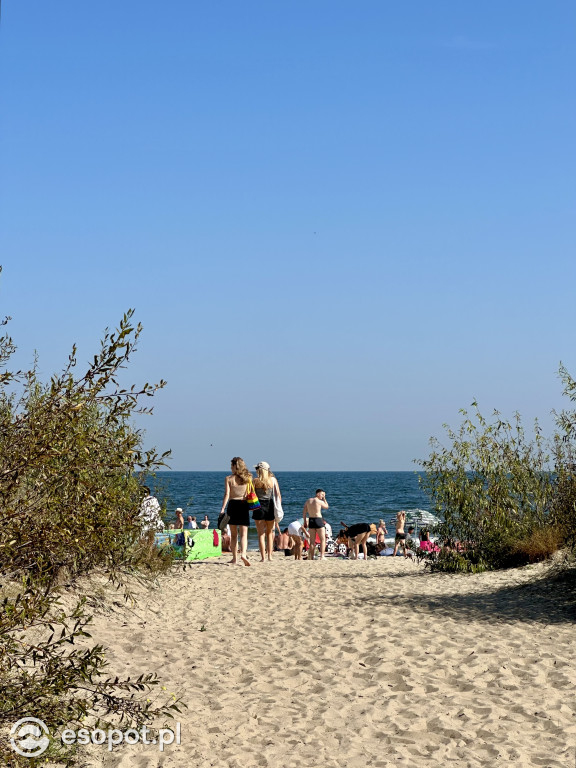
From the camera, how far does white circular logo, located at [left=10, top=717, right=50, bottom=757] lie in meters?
4.48

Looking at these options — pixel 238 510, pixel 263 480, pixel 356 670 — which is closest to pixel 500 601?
pixel 356 670

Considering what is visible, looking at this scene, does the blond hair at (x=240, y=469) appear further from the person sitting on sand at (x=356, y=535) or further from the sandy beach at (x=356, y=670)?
the person sitting on sand at (x=356, y=535)

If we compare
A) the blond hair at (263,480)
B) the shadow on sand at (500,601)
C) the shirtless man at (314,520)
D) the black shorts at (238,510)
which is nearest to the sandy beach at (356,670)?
the shadow on sand at (500,601)

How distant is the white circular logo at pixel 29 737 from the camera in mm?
4480

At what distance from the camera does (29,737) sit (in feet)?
15.0

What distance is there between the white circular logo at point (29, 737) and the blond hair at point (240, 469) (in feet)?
28.7

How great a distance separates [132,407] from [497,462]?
9977mm

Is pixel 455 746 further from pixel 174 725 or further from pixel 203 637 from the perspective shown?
pixel 203 637

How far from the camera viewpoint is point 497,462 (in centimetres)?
1318

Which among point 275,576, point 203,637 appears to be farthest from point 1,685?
point 275,576

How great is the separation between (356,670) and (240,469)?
6.67 metres

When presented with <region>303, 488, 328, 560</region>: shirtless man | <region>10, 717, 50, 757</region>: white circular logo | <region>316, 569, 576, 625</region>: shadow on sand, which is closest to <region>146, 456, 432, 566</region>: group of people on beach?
<region>303, 488, 328, 560</region>: shirtless man

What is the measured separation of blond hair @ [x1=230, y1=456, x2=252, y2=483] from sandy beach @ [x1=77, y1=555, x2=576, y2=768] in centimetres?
251

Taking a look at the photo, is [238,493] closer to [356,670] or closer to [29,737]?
[356,670]
